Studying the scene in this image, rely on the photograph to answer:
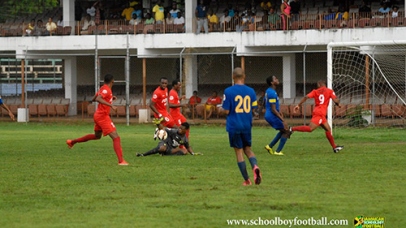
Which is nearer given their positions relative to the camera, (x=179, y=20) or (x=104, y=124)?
(x=104, y=124)

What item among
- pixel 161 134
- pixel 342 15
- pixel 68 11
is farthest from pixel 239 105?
pixel 68 11

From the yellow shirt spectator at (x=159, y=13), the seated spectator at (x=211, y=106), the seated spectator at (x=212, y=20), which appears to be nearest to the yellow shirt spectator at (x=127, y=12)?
the yellow shirt spectator at (x=159, y=13)

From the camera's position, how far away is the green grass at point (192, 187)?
→ 10523mm

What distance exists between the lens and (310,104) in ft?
120

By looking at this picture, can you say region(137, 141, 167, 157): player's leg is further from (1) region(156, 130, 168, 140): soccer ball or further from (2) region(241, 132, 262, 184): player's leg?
(2) region(241, 132, 262, 184): player's leg

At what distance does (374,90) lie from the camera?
1259 inches

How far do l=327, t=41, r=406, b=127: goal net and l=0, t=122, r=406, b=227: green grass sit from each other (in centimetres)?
752

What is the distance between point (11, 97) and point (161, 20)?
37.3ft

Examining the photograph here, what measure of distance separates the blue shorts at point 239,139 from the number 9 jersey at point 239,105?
0.24ft

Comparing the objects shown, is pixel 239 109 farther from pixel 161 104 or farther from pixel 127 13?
pixel 127 13

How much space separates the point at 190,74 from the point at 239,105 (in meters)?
29.0

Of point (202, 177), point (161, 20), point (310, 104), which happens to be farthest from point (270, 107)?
point (161, 20)

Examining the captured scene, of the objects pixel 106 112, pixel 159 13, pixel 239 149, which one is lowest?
pixel 239 149

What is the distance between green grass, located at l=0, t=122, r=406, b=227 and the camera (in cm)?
1052
